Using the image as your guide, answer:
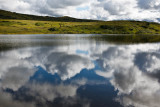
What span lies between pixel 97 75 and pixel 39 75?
798 cm

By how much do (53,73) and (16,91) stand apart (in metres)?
6.74

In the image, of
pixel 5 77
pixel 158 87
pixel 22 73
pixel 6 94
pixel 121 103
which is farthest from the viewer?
pixel 22 73

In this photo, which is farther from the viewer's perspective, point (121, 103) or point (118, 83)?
point (118, 83)

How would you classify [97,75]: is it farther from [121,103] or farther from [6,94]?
[6,94]

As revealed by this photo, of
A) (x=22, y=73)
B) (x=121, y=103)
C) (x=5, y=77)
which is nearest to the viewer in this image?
(x=121, y=103)

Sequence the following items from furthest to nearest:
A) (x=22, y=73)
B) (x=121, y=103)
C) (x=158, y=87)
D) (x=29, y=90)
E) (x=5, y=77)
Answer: (x=22, y=73)
(x=5, y=77)
(x=158, y=87)
(x=29, y=90)
(x=121, y=103)

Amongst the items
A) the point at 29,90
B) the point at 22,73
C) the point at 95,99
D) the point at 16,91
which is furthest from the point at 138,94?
the point at 22,73

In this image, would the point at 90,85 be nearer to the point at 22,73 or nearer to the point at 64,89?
the point at 64,89

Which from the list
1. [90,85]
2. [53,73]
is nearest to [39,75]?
[53,73]

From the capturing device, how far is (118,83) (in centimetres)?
1599

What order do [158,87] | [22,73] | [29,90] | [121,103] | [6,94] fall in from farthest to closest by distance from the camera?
[22,73]
[158,87]
[29,90]
[6,94]
[121,103]

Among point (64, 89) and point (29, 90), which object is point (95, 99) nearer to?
point (64, 89)

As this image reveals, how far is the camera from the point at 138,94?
13180 millimetres

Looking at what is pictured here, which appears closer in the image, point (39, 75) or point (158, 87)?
point (158, 87)
